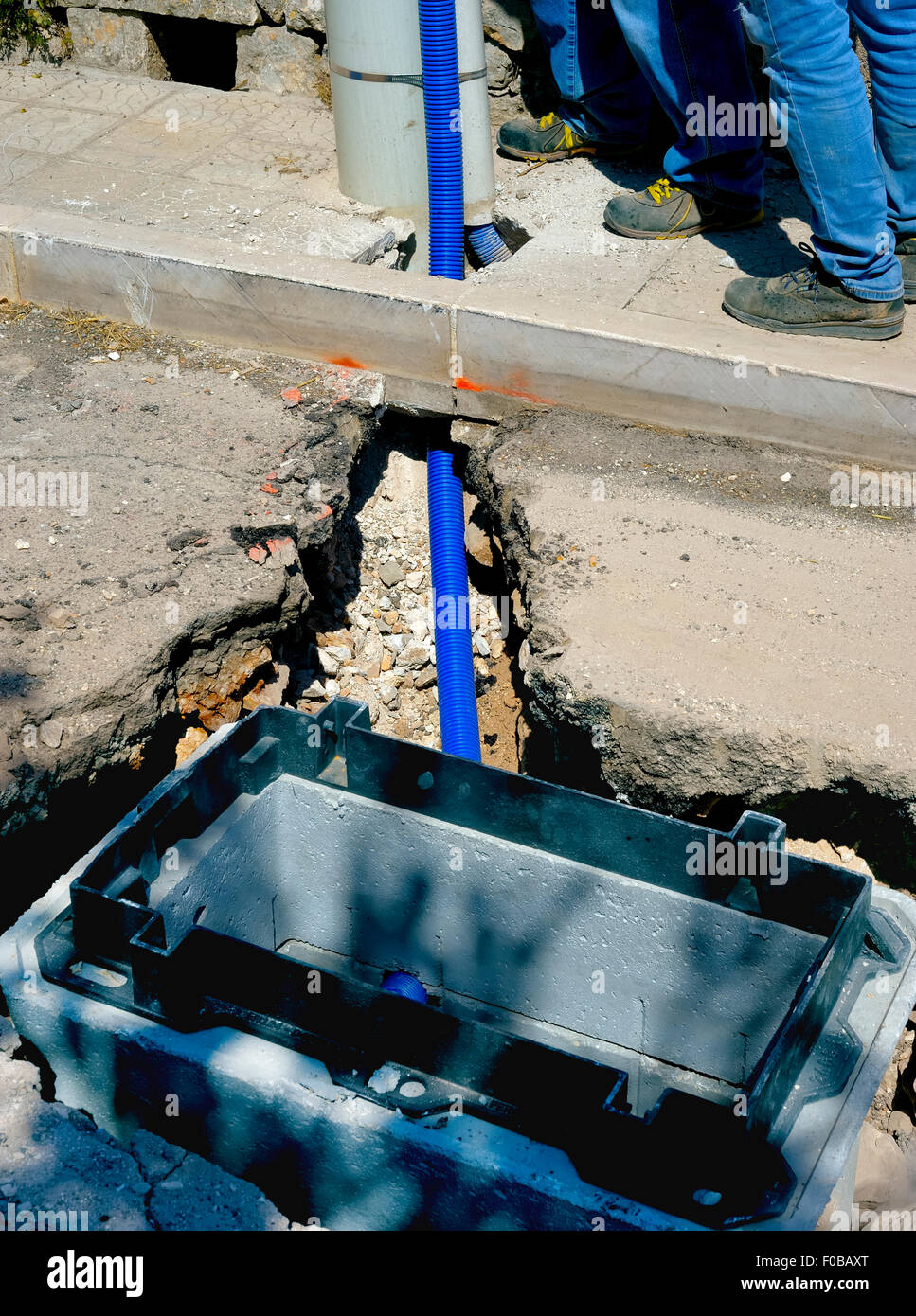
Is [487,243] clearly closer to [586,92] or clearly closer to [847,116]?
[586,92]

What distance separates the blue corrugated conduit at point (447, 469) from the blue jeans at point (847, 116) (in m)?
1.26

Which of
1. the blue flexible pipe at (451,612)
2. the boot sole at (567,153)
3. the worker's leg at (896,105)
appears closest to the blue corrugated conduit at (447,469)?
the blue flexible pipe at (451,612)

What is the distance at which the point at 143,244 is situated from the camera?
13.8ft

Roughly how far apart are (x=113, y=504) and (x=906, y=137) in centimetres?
260

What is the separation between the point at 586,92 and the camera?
498 cm

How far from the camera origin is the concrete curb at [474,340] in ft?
11.7

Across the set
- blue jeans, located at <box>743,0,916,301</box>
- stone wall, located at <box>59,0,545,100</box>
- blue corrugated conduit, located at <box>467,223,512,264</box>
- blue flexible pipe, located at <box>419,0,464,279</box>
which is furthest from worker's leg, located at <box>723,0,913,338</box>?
stone wall, located at <box>59,0,545,100</box>

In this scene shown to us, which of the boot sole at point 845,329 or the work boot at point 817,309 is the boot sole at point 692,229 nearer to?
the work boot at point 817,309

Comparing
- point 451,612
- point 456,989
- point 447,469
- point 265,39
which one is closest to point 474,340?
point 447,469

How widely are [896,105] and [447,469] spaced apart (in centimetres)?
178

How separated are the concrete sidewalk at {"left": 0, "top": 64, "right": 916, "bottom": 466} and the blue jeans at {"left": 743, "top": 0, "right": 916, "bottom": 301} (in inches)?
11.1

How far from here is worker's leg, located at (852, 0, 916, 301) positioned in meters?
3.41

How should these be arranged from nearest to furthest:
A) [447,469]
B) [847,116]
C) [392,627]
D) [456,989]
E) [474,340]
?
[456,989]
[847,116]
[474,340]
[447,469]
[392,627]
